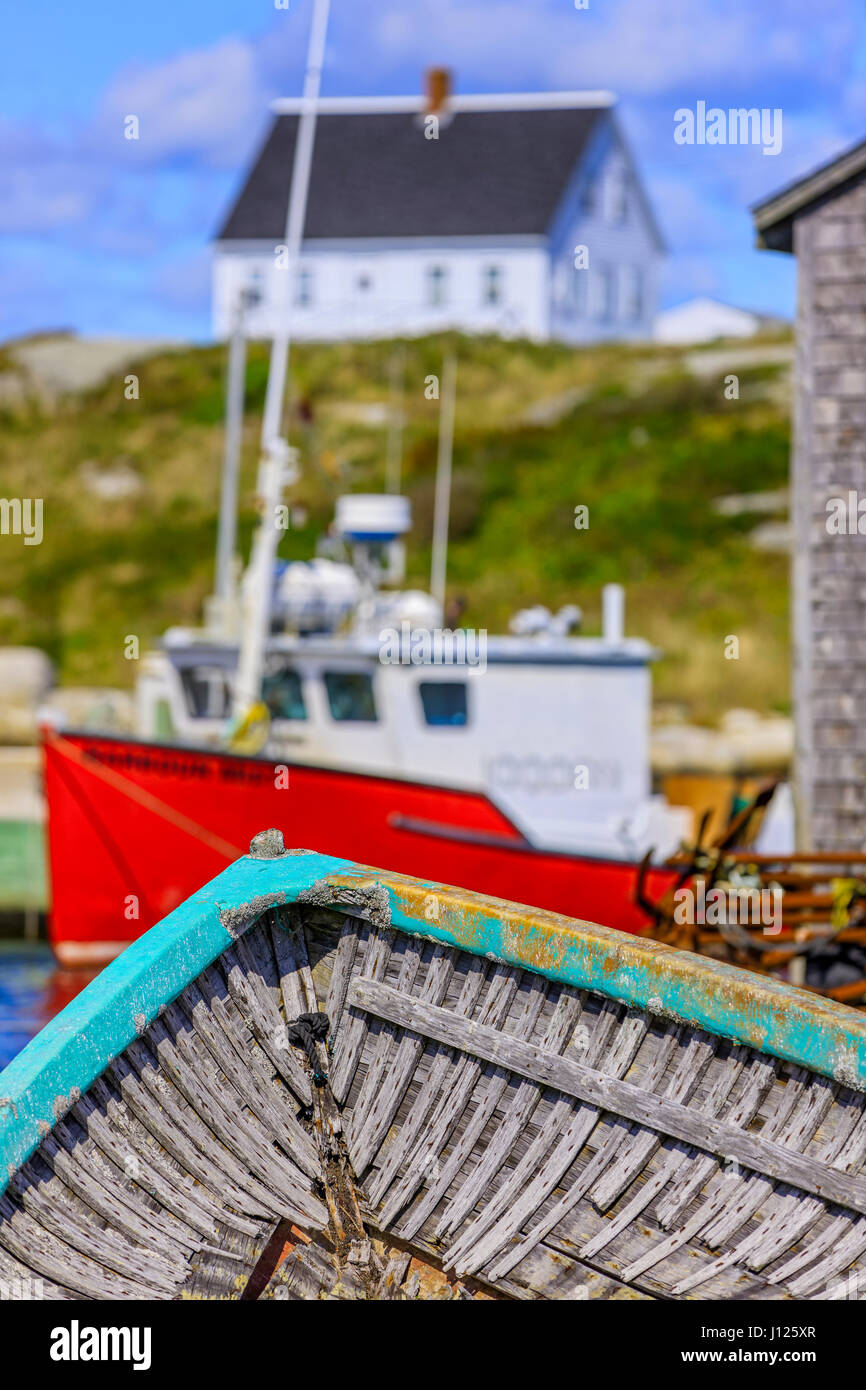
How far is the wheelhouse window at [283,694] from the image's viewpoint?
14.2 metres

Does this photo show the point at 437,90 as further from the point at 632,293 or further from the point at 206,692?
the point at 206,692

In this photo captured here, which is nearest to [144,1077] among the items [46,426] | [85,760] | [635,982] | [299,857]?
[299,857]

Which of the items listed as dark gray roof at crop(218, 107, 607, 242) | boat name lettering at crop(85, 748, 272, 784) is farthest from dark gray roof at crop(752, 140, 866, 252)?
dark gray roof at crop(218, 107, 607, 242)

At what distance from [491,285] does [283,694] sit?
31.5 metres

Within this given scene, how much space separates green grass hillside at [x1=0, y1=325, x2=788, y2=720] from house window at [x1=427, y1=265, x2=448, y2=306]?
6.70ft

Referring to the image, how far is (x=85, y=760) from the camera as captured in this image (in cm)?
1302

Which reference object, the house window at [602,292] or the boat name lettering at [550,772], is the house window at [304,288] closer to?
the house window at [602,292]

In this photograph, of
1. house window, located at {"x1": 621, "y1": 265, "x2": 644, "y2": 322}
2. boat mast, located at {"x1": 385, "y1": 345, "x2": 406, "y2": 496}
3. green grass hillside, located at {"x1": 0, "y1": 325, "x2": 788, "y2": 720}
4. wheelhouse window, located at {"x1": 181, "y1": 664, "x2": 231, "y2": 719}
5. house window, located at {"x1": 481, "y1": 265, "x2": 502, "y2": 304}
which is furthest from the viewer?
house window, located at {"x1": 621, "y1": 265, "x2": 644, "y2": 322}

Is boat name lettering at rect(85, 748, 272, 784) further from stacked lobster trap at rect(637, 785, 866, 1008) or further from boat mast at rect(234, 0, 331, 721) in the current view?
stacked lobster trap at rect(637, 785, 866, 1008)

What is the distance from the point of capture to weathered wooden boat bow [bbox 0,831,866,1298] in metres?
4.89

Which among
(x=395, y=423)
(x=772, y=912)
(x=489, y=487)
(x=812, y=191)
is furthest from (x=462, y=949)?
(x=395, y=423)

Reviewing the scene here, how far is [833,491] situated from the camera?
9.50 m

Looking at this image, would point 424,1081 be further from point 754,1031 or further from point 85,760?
point 85,760

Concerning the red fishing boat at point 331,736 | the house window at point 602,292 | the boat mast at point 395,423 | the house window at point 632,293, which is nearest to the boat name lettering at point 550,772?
the red fishing boat at point 331,736
